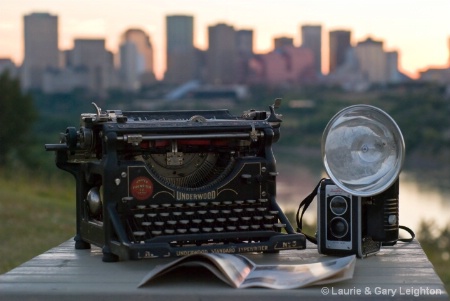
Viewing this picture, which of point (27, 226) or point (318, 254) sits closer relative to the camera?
point (318, 254)

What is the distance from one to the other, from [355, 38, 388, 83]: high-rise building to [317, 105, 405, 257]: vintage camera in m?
51.4

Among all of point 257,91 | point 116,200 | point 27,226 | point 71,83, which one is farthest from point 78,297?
point 71,83

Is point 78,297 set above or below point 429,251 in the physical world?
above

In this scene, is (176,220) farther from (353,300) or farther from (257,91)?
(257,91)

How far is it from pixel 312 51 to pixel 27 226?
4425cm

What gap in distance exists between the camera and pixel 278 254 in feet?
14.9

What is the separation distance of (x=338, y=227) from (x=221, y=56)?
4805cm

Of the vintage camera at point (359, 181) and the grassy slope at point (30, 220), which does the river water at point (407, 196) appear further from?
the vintage camera at point (359, 181)

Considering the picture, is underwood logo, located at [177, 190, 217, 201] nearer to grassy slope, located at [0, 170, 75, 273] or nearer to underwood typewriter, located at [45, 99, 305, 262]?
underwood typewriter, located at [45, 99, 305, 262]

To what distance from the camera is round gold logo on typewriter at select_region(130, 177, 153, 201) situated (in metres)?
4.32

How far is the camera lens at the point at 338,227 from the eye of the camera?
4410 millimetres

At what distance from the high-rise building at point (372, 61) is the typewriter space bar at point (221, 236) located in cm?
5154

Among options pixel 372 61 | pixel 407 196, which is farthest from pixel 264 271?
pixel 372 61

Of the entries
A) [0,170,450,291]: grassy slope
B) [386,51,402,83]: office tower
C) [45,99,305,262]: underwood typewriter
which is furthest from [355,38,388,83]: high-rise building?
[45,99,305,262]: underwood typewriter
